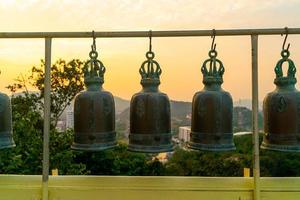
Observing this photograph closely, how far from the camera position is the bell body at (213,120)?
258 cm

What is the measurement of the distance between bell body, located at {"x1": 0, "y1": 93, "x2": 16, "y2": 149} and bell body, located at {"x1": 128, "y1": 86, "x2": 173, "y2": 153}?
0.78 meters

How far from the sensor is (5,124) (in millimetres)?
2658

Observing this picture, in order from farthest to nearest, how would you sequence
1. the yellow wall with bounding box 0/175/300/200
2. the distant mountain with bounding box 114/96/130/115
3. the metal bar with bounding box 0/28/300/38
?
the distant mountain with bounding box 114/96/130/115
the yellow wall with bounding box 0/175/300/200
the metal bar with bounding box 0/28/300/38

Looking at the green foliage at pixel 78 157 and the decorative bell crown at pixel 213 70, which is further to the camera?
the green foliage at pixel 78 157

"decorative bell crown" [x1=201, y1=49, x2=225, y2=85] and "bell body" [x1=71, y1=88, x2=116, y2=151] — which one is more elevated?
"decorative bell crown" [x1=201, y1=49, x2=225, y2=85]

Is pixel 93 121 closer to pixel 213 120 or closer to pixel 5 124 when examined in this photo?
pixel 5 124

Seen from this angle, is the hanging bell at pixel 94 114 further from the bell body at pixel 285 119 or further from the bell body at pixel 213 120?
the bell body at pixel 285 119

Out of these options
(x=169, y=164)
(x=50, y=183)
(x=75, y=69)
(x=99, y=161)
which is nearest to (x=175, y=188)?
(x=50, y=183)

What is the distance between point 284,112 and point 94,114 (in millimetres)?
1176

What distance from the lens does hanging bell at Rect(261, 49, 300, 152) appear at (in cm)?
254

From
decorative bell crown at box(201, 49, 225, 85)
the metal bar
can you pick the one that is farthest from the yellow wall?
the metal bar

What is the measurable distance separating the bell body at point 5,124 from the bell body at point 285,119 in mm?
1660

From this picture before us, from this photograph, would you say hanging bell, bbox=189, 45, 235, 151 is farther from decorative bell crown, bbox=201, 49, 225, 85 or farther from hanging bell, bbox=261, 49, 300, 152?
hanging bell, bbox=261, 49, 300, 152

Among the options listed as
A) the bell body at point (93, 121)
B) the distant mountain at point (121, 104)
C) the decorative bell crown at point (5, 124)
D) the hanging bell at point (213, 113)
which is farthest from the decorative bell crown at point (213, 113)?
the distant mountain at point (121, 104)
